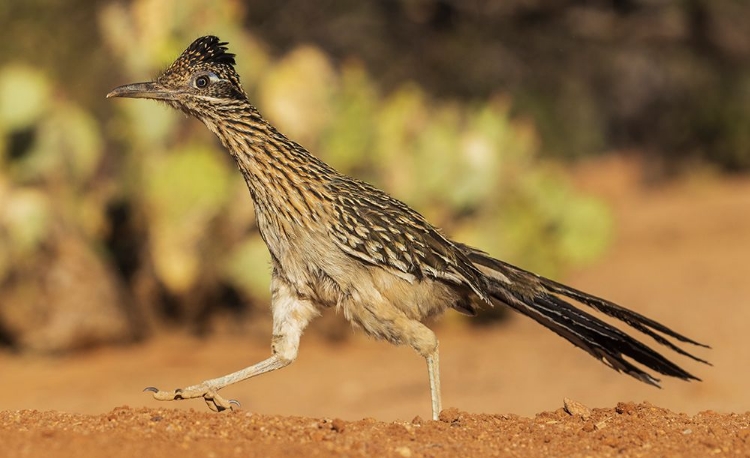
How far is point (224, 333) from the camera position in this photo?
10844 millimetres

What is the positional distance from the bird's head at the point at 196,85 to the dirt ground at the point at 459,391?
4.75 ft

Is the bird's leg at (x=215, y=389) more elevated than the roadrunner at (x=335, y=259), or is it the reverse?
the roadrunner at (x=335, y=259)

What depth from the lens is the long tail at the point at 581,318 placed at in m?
5.41

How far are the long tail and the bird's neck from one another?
3.14 ft

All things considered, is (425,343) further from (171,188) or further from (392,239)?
(171,188)

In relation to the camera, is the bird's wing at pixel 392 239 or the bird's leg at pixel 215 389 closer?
the bird's leg at pixel 215 389

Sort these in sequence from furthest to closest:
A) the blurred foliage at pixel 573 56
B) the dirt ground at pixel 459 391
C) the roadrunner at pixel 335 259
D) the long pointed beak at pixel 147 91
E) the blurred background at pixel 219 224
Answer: the blurred foliage at pixel 573 56, the blurred background at pixel 219 224, the long pointed beak at pixel 147 91, the roadrunner at pixel 335 259, the dirt ground at pixel 459 391

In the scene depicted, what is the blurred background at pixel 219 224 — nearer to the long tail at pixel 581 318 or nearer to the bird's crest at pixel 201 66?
the long tail at pixel 581 318

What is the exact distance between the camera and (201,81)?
5465 mm

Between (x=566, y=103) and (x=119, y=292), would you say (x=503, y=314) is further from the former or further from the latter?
(x=566, y=103)

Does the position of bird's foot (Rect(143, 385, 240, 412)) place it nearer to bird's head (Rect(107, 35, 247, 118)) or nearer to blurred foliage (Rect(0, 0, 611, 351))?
bird's head (Rect(107, 35, 247, 118))

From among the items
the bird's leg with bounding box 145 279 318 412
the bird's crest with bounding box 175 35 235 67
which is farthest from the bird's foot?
the bird's crest with bounding box 175 35 235 67

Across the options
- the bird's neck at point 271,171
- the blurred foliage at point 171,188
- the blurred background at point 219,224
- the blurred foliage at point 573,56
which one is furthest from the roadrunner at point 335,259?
the blurred foliage at point 573,56

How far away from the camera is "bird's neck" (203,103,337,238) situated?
5297 millimetres
